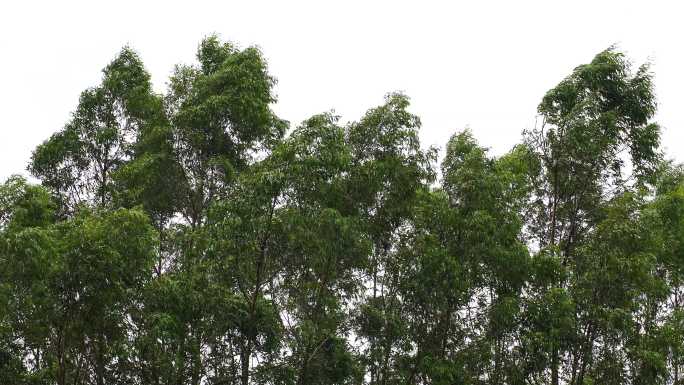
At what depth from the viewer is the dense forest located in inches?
414

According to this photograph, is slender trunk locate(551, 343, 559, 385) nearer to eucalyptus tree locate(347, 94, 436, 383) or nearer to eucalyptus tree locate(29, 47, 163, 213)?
eucalyptus tree locate(347, 94, 436, 383)

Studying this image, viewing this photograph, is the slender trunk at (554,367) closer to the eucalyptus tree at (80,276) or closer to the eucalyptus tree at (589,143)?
the eucalyptus tree at (589,143)

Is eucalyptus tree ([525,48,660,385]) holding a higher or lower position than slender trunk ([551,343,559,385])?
higher

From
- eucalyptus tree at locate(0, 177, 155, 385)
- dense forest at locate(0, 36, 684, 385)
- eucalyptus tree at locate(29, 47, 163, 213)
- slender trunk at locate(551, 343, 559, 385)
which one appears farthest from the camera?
eucalyptus tree at locate(29, 47, 163, 213)

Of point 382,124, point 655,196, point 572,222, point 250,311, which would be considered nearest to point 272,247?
point 250,311

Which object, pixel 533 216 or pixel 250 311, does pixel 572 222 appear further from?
pixel 250 311

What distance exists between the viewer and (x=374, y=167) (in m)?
12.2

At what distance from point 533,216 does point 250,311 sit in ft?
22.0

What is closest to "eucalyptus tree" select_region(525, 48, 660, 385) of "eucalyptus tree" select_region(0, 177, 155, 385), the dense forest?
the dense forest

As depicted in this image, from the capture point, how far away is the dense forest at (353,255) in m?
10.5

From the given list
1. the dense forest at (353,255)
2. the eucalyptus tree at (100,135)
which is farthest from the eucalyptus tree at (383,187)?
the eucalyptus tree at (100,135)

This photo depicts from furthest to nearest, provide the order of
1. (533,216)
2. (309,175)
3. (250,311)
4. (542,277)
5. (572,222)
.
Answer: (533,216), (572,222), (542,277), (250,311), (309,175)

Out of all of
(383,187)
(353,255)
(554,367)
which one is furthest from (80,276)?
(554,367)

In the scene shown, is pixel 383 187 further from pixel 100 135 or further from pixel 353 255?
pixel 100 135
